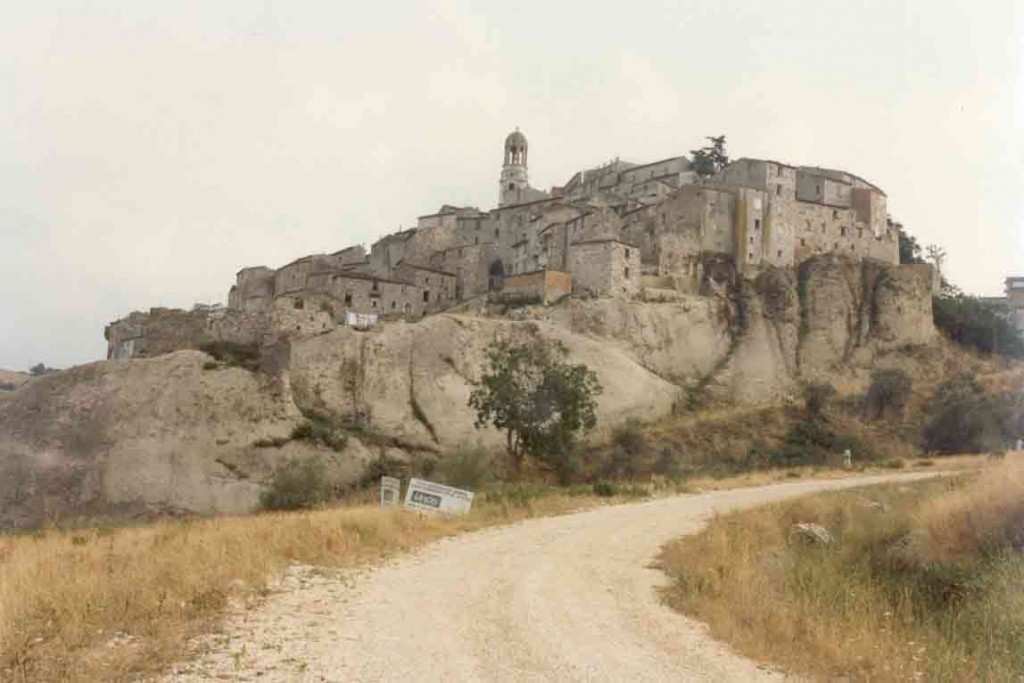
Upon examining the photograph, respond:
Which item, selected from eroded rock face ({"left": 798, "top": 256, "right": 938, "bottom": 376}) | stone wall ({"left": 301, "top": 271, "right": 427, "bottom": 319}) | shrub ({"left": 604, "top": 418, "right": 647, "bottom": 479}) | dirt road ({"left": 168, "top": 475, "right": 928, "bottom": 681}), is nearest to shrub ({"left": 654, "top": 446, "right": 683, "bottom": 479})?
shrub ({"left": 604, "top": 418, "right": 647, "bottom": 479})

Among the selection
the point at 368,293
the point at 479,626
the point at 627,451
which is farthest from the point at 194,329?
the point at 479,626

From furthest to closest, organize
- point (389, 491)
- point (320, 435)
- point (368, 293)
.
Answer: point (368, 293), point (320, 435), point (389, 491)

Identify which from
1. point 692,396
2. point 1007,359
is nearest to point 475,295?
point 692,396

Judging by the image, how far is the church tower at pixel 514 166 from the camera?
319ft

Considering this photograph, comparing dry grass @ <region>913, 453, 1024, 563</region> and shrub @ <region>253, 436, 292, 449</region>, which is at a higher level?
dry grass @ <region>913, 453, 1024, 563</region>

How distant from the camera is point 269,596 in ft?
36.1

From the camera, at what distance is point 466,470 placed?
30.5m

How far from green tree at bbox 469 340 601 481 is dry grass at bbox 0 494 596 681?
14091 millimetres

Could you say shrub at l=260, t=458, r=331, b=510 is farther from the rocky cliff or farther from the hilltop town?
the hilltop town

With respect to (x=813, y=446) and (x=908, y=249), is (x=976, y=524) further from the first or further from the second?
(x=908, y=249)

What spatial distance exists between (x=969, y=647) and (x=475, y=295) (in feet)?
198

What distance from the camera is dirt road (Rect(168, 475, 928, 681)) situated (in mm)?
7914

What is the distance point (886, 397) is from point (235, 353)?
37.3m

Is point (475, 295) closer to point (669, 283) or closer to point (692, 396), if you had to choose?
point (669, 283)
